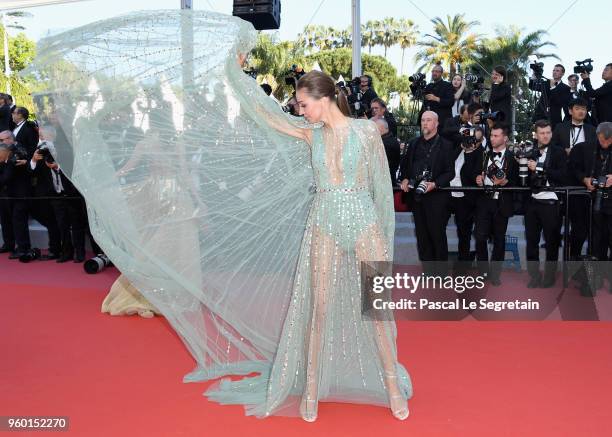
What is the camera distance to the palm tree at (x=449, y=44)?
34656 millimetres

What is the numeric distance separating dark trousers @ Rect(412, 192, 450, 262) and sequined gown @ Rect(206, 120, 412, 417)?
3251 mm

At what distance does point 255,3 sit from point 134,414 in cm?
625

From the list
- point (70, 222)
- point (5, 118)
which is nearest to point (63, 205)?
point (70, 222)

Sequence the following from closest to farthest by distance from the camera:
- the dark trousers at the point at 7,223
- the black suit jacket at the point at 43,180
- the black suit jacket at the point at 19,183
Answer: the black suit jacket at the point at 43,180 → the black suit jacket at the point at 19,183 → the dark trousers at the point at 7,223

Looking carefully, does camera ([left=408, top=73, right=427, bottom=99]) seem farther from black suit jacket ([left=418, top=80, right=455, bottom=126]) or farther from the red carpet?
the red carpet

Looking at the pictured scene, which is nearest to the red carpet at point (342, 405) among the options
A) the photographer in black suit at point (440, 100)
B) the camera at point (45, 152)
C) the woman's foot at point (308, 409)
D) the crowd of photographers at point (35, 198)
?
the woman's foot at point (308, 409)

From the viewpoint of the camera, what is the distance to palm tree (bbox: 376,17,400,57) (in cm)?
4597

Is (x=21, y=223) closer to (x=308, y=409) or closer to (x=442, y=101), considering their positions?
(x=442, y=101)

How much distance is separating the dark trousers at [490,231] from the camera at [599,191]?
2.61ft

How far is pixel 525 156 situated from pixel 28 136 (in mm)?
6087

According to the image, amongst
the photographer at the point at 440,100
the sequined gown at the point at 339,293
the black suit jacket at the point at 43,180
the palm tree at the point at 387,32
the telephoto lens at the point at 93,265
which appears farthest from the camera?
the palm tree at the point at 387,32

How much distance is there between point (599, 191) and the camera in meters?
6.61

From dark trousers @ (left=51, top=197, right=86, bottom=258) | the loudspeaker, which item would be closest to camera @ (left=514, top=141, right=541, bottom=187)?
the loudspeaker

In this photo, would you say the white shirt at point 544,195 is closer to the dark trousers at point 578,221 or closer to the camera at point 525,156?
the camera at point 525,156
